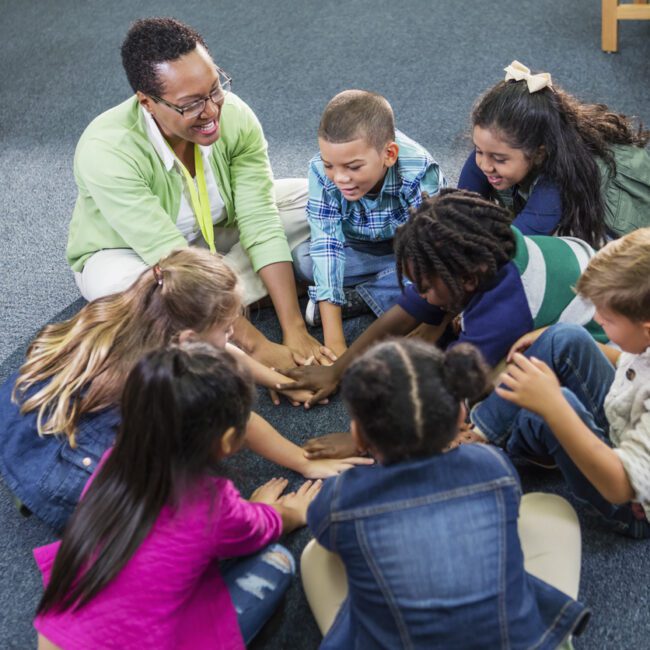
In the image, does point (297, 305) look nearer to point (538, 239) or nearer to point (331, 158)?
point (331, 158)

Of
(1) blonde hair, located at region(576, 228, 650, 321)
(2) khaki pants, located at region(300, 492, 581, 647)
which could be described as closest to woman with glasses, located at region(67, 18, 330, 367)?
(2) khaki pants, located at region(300, 492, 581, 647)

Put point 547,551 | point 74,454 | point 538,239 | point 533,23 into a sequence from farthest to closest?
point 533,23 < point 538,239 < point 74,454 < point 547,551

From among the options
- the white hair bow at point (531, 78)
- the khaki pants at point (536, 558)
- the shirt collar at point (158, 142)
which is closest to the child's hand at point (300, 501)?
the khaki pants at point (536, 558)

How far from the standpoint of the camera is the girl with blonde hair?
1250mm

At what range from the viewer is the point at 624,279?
3.65 feet

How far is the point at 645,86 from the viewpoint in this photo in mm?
2391

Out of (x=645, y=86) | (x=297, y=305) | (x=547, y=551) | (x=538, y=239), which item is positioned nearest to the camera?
(x=547, y=551)

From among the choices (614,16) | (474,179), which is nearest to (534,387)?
(474,179)

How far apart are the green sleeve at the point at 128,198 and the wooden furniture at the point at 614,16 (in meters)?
1.63

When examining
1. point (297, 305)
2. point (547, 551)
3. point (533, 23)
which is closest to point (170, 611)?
point (547, 551)

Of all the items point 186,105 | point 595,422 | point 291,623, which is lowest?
point 291,623

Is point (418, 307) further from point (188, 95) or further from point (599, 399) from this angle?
point (188, 95)

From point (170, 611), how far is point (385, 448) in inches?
14.2

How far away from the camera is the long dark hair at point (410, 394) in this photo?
3.09 feet
